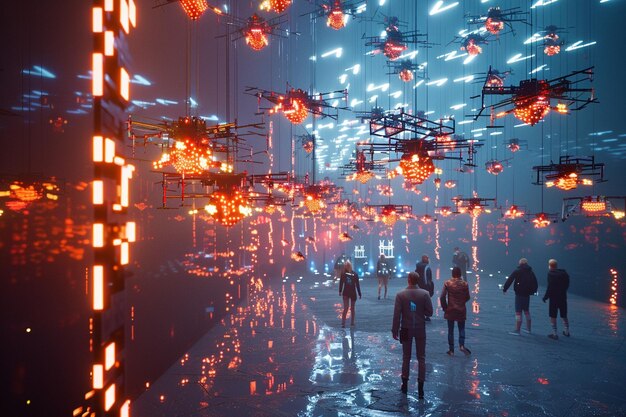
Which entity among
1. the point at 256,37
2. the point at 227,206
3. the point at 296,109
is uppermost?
the point at 256,37

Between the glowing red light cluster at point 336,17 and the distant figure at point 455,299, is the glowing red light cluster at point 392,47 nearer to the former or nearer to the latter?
the glowing red light cluster at point 336,17

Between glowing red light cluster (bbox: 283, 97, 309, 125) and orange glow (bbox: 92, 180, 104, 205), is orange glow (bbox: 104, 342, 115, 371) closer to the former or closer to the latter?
orange glow (bbox: 92, 180, 104, 205)

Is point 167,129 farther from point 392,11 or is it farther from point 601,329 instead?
point 392,11

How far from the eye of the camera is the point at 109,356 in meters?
2.59

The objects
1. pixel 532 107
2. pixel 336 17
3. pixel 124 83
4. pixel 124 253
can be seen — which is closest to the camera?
pixel 124 253

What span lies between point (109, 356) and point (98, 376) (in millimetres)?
131

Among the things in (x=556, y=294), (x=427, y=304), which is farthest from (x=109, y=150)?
(x=556, y=294)

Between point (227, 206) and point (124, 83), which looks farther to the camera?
point (227, 206)

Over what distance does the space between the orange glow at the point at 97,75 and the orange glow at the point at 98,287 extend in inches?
42.5

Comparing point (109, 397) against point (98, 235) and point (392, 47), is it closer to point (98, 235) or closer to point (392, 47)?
point (98, 235)

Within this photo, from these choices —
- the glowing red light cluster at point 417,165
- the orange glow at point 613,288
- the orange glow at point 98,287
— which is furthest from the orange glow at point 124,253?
the orange glow at point 613,288

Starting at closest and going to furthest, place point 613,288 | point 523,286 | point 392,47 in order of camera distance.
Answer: point 523,286, point 392,47, point 613,288

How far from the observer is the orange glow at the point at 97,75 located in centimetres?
254

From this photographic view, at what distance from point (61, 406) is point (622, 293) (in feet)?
66.8
